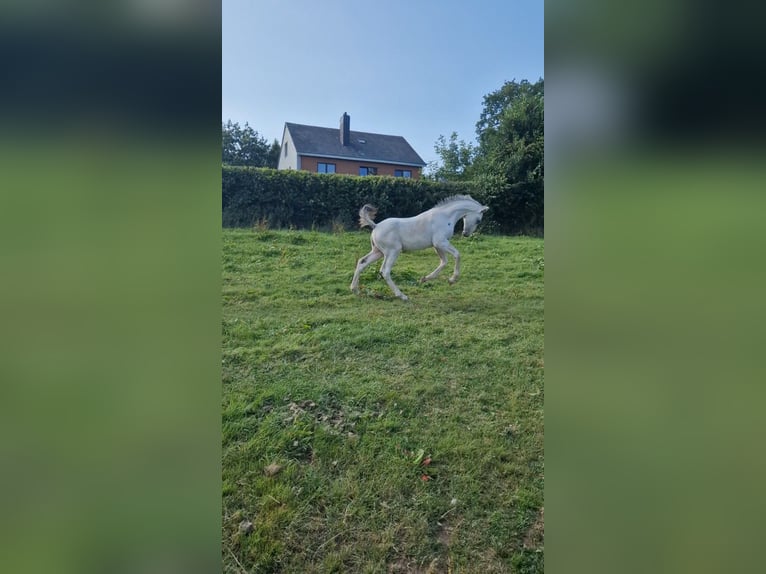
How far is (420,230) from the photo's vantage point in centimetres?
486

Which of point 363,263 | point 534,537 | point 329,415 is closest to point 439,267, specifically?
point 363,263

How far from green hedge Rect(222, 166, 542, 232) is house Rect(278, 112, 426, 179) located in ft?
3.81

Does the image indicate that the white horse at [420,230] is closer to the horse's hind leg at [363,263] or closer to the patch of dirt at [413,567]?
the horse's hind leg at [363,263]

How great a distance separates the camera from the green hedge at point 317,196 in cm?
689

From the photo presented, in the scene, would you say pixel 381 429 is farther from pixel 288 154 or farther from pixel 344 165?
pixel 288 154

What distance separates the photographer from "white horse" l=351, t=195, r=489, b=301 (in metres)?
4.74

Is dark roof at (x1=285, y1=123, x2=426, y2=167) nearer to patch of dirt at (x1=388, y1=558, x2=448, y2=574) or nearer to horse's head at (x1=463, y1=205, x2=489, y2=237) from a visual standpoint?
horse's head at (x1=463, y1=205, x2=489, y2=237)

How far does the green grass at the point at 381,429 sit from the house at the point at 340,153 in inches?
189

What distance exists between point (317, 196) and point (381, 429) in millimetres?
5777
